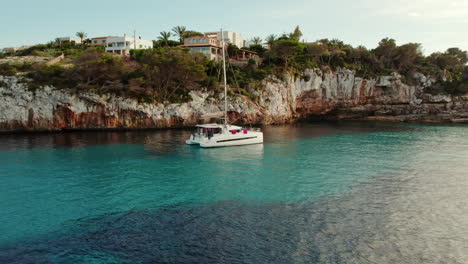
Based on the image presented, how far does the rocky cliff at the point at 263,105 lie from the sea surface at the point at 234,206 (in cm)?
1956

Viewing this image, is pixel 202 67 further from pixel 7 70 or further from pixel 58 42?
pixel 58 42

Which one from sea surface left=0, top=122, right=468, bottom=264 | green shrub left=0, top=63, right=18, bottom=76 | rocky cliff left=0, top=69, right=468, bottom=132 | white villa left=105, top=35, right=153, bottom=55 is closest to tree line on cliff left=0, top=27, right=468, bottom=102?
green shrub left=0, top=63, right=18, bottom=76

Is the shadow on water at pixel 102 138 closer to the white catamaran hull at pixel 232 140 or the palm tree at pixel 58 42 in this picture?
the white catamaran hull at pixel 232 140

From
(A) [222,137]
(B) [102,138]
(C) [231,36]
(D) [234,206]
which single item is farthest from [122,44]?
→ (D) [234,206]

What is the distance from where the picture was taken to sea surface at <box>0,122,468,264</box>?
13.6 meters

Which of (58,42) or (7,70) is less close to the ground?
(58,42)

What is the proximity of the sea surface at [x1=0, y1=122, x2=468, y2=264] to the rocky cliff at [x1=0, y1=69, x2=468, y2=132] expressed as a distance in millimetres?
19557

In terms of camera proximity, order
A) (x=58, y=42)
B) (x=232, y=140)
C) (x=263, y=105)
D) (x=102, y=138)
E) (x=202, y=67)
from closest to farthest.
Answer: (x=232, y=140) < (x=102, y=138) < (x=202, y=67) < (x=263, y=105) < (x=58, y=42)

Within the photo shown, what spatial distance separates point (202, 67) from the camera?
58.6 metres

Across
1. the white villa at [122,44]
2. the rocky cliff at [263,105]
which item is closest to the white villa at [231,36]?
the white villa at [122,44]

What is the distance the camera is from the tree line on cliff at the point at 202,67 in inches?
2151

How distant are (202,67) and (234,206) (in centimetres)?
4352

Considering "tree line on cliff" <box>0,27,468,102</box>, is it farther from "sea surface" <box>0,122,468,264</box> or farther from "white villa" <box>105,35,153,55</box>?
"sea surface" <box>0,122,468,264</box>

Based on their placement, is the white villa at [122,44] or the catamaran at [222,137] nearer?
the catamaran at [222,137]
